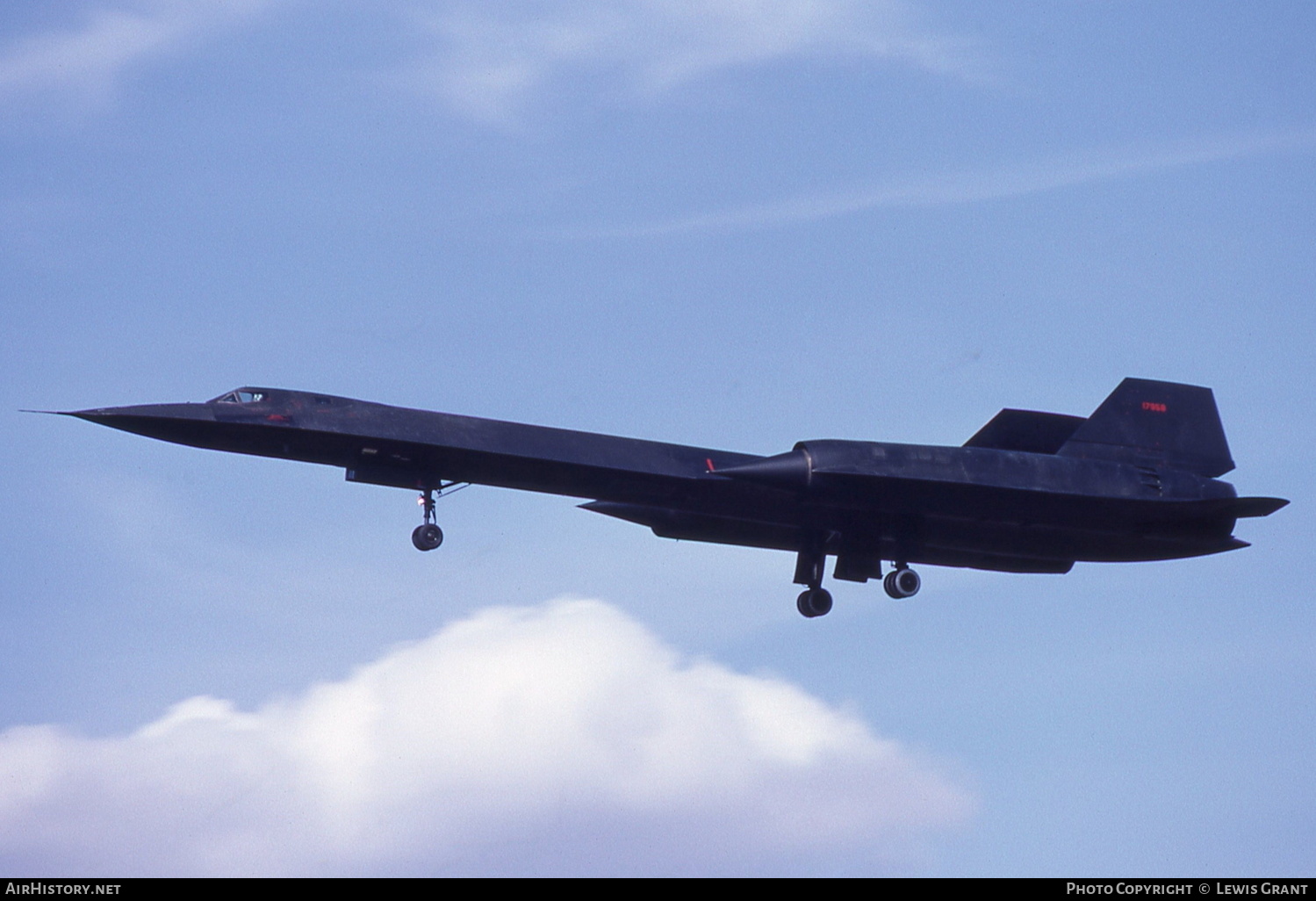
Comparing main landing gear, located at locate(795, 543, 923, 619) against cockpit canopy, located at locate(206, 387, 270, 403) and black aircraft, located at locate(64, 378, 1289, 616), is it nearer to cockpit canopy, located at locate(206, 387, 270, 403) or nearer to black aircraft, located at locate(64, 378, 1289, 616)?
black aircraft, located at locate(64, 378, 1289, 616)

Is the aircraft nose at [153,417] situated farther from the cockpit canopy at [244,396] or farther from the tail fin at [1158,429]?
the tail fin at [1158,429]

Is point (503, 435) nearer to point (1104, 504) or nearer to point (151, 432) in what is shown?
point (151, 432)

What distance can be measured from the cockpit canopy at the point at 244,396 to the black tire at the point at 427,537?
4.06 meters

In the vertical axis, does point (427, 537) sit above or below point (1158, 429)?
below

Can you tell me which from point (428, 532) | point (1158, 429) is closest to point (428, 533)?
point (428, 532)

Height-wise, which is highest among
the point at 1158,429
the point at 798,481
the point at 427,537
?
the point at 1158,429

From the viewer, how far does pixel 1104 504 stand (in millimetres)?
36500

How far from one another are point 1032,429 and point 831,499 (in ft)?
19.7

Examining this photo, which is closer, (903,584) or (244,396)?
(244,396)

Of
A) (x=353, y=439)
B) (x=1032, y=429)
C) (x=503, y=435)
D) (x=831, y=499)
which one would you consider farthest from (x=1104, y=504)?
(x=353, y=439)

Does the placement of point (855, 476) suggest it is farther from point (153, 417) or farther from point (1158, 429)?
point (153, 417)

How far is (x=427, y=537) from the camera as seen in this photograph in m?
32.6

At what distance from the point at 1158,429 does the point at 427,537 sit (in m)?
18.2

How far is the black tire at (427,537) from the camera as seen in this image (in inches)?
1277
